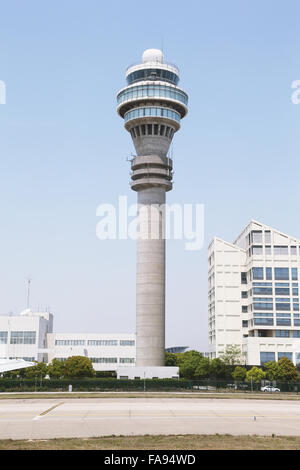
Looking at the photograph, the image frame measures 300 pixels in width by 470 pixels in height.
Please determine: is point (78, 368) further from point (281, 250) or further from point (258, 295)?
point (281, 250)

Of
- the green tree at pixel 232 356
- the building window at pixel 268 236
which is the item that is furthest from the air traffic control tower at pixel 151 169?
the building window at pixel 268 236

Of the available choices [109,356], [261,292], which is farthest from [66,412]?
[109,356]

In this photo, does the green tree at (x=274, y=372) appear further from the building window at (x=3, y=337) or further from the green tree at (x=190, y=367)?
the building window at (x=3, y=337)

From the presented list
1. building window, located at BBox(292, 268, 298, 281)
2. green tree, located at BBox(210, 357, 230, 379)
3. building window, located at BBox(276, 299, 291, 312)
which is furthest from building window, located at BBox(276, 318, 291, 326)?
green tree, located at BBox(210, 357, 230, 379)

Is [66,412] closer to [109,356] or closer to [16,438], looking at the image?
[16,438]

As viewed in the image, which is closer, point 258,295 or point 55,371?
point 55,371

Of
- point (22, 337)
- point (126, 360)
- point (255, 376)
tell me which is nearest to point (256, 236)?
point (255, 376)

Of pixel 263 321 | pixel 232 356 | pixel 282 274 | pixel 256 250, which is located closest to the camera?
pixel 232 356
